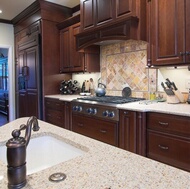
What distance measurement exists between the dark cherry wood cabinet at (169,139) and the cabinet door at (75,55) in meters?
1.82

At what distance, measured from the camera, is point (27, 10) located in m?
4.05

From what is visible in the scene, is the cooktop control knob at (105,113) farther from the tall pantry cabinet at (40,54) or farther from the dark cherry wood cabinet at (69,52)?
the tall pantry cabinet at (40,54)

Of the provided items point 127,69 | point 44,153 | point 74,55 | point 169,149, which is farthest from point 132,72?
point 44,153

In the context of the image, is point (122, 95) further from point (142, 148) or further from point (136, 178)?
point (136, 178)

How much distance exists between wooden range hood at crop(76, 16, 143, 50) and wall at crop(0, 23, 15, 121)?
8.32ft

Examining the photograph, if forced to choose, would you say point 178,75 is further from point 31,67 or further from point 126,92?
point 31,67

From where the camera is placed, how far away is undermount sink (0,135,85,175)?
1.14 m

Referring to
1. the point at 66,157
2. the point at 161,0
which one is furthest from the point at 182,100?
the point at 66,157

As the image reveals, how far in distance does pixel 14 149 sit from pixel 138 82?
253 cm

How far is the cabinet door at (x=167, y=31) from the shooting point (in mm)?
2090

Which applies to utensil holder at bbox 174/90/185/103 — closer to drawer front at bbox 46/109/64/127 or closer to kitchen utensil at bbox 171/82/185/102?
kitchen utensil at bbox 171/82/185/102

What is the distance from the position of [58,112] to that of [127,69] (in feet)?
4.48

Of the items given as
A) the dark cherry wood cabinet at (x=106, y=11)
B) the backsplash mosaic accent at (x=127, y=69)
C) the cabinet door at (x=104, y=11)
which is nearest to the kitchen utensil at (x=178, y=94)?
the backsplash mosaic accent at (x=127, y=69)

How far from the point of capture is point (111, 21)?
2.62m
